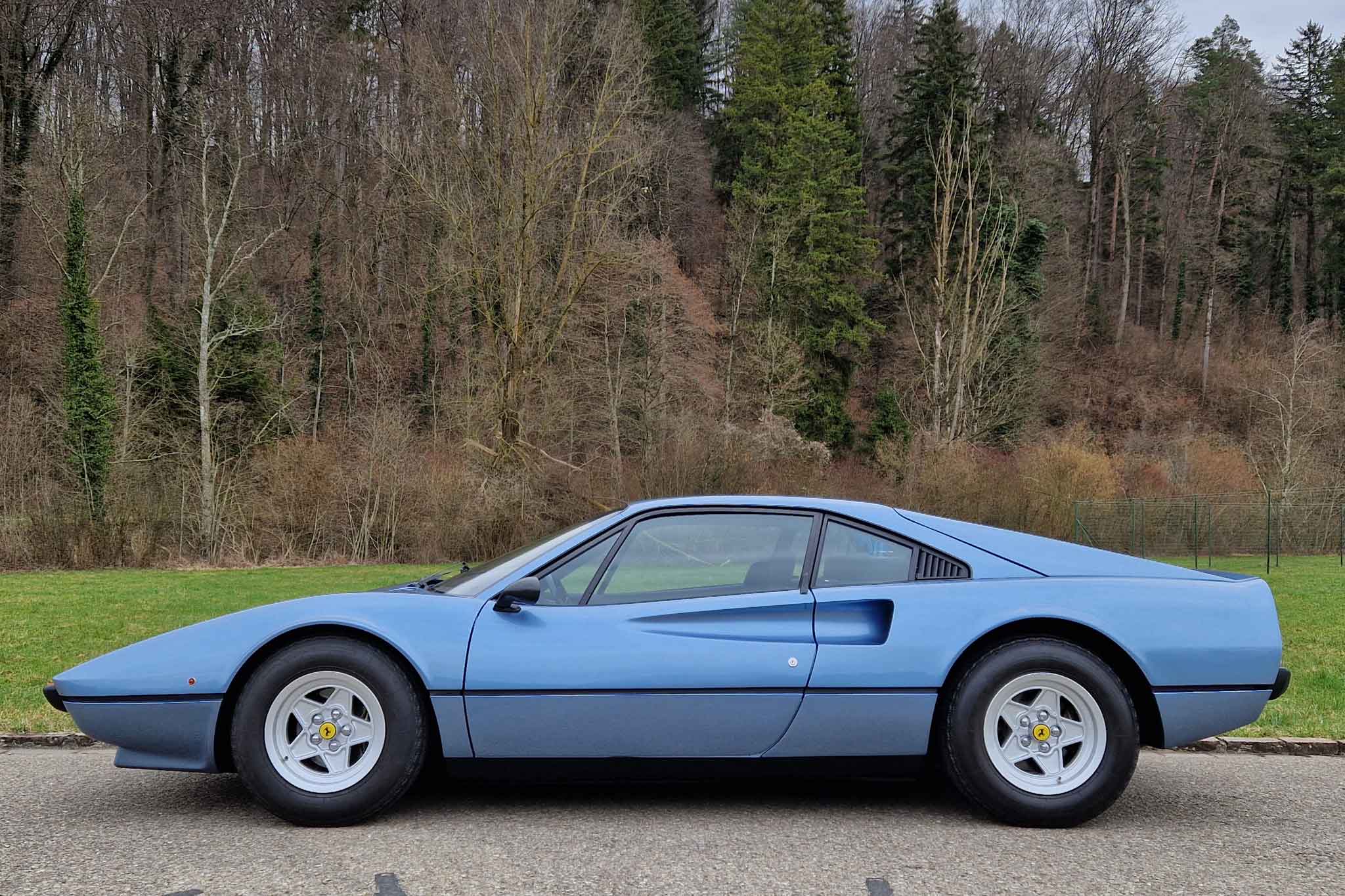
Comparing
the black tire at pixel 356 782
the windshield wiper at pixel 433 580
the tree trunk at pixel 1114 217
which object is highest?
the tree trunk at pixel 1114 217

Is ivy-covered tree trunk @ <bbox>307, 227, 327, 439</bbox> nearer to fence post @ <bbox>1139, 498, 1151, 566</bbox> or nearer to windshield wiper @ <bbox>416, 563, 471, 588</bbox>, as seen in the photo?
fence post @ <bbox>1139, 498, 1151, 566</bbox>

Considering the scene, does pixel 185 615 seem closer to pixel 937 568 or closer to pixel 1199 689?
pixel 937 568

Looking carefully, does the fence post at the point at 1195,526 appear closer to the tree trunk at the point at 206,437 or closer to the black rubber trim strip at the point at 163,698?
the tree trunk at the point at 206,437

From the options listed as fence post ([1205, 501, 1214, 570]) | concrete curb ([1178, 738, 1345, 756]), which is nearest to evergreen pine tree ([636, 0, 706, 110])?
fence post ([1205, 501, 1214, 570])

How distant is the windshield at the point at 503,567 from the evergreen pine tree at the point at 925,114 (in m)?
44.7

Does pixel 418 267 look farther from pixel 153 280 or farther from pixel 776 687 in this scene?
pixel 776 687

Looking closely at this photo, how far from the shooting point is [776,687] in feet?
13.9

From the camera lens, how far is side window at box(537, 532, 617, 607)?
4461 mm

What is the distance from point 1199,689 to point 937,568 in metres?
1.14

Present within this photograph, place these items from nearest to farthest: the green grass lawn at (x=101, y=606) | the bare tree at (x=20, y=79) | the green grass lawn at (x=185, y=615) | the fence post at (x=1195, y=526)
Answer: the green grass lawn at (x=185, y=615) < the green grass lawn at (x=101, y=606) < the fence post at (x=1195, y=526) < the bare tree at (x=20, y=79)

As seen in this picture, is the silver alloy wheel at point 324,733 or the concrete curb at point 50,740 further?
the concrete curb at point 50,740

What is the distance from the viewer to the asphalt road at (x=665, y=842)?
3.58 m

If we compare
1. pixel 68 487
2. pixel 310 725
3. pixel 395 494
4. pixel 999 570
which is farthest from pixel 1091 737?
pixel 68 487

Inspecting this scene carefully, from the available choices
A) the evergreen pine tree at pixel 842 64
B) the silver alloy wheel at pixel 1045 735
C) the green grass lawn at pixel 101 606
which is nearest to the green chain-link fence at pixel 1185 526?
the green grass lawn at pixel 101 606
